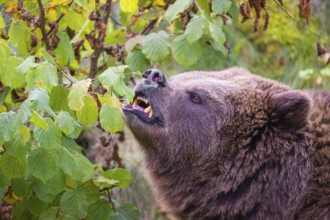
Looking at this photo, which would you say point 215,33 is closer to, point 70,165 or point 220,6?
point 220,6

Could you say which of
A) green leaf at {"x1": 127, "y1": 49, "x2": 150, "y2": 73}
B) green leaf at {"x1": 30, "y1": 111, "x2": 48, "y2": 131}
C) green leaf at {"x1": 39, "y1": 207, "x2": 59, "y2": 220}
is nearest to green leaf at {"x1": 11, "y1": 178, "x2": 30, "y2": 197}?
green leaf at {"x1": 39, "y1": 207, "x2": 59, "y2": 220}

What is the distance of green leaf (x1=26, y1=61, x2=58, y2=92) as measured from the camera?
3.96m

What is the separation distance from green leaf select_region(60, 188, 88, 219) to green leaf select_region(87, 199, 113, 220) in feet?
0.53

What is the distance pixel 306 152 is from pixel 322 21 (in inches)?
216

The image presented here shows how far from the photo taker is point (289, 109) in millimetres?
4340

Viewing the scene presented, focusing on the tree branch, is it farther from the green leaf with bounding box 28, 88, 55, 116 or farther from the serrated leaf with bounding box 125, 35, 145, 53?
the green leaf with bounding box 28, 88, 55, 116

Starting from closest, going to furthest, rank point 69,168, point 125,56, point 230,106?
point 69,168
point 230,106
point 125,56

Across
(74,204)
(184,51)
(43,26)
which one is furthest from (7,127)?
(184,51)

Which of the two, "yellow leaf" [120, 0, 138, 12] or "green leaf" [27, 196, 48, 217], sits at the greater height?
"yellow leaf" [120, 0, 138, 12]

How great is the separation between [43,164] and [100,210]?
0.78 m

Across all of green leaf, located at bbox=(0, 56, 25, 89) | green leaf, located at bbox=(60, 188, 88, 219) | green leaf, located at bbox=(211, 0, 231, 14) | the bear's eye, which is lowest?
green leaf, located at bbox=(60, 188, 88, 219)

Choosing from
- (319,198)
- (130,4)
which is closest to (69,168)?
(130,4)

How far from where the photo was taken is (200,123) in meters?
4.63

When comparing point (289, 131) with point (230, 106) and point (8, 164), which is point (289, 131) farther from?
point (8, 164)
